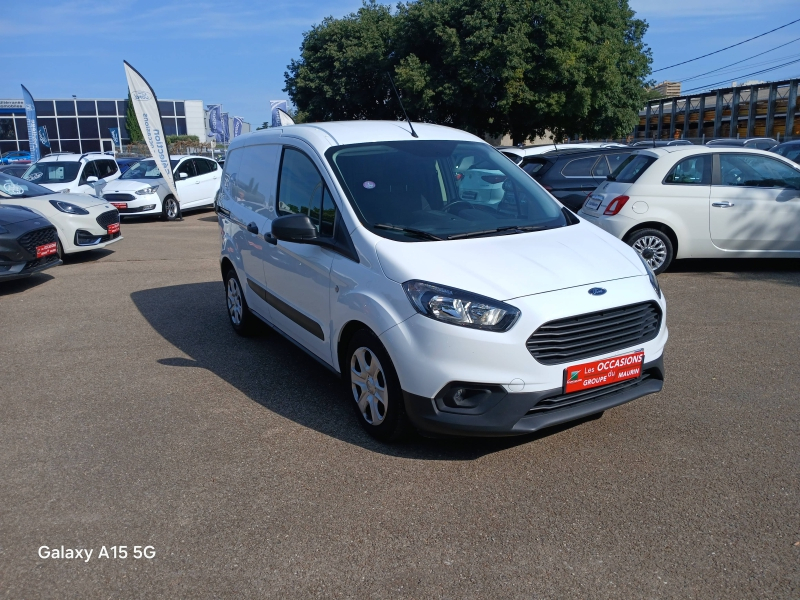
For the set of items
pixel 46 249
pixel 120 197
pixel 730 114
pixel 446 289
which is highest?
pixel 730 114

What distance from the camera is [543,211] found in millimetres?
4941

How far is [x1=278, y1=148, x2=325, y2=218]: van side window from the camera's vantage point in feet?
16.1

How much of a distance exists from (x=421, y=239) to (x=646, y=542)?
2.09 meters

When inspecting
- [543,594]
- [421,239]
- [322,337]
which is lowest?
[543,594]

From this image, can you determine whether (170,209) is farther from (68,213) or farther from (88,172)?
(68,213)

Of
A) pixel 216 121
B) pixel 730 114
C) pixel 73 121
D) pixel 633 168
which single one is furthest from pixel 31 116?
pixel 73 121

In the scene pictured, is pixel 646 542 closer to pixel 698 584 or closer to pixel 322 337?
pixel 698 584

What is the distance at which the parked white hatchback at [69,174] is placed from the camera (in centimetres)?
1798

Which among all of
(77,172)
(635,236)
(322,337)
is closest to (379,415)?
(322,337)

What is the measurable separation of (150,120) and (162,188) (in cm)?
183

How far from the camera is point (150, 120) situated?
59.8ft

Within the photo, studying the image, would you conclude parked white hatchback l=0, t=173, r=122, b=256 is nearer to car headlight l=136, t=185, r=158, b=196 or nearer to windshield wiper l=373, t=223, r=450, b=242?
car headlight l=136, t=185, r=158, b=196

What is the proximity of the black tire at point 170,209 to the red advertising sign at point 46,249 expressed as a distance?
8.71 metres

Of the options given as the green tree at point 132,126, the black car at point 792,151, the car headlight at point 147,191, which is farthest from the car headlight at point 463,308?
the green tree at point 132,126
